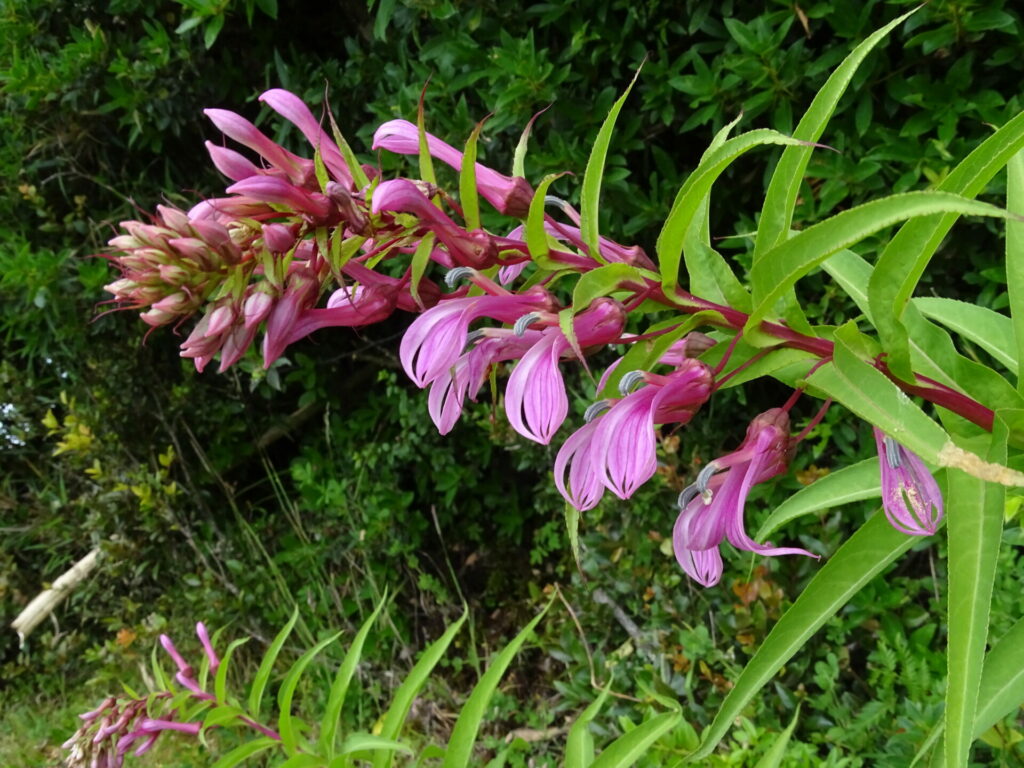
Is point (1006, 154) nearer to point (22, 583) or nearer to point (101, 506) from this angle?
point (101, 506)

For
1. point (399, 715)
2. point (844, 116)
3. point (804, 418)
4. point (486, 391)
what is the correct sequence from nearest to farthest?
point (399, 715) < point (844, 116) < point (804, 418) < point (486, 391)

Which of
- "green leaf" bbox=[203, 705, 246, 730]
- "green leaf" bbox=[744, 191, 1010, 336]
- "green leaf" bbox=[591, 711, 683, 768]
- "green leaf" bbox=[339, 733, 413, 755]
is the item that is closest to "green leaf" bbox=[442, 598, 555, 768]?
"green leaf" bbox=[339, 733, 413, 755]

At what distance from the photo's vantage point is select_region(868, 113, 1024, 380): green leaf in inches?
28.2

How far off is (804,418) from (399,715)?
1550mm

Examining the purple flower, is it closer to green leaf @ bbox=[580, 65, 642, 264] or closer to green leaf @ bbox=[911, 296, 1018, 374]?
green leaf @ bbox=[580, 65, 642, 264]

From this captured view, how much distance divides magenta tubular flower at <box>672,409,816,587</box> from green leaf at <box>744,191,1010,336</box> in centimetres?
11

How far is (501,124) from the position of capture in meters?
2.33

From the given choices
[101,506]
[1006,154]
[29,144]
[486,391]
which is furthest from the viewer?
[101,506]

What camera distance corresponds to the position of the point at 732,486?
87 centimetres

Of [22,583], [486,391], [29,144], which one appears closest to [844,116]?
[486,391]

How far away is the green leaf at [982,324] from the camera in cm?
113

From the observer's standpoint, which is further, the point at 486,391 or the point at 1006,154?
the point at 486,391

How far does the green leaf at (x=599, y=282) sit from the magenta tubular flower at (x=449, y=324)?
0.18 ft

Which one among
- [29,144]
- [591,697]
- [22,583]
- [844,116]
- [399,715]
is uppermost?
[29,144]
